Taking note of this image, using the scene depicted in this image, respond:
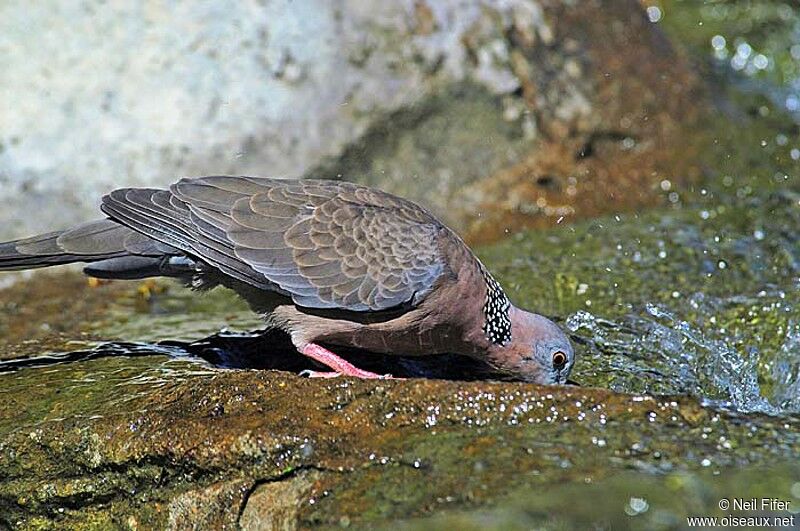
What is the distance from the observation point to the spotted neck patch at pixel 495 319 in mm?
5020

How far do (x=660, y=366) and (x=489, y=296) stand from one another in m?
0.92

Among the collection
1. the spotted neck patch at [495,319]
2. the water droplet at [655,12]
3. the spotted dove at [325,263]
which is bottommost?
the spotted neck patch at [495,319]

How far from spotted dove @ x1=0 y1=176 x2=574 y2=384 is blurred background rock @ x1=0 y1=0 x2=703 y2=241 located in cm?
229

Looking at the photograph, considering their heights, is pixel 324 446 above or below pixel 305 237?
below

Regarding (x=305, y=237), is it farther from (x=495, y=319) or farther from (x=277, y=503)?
(x=277, y=503)

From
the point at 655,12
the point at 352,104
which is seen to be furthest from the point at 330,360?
the point at 655,12

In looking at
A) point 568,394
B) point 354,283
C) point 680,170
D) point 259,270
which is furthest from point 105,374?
point 680,170

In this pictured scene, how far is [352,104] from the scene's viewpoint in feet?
25.2

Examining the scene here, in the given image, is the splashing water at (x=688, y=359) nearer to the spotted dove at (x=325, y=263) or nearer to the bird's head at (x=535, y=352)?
the bird's head at (x=535, y=352)

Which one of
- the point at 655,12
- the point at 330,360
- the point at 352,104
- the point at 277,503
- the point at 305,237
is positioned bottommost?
the point at 277,503

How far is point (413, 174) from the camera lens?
786 centimetres

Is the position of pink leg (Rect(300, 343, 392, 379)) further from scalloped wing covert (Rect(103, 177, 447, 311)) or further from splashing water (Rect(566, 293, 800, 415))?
splashing water (Rect(566, 293, 800, 415))

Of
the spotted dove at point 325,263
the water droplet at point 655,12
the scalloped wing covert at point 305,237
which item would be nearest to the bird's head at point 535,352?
the spotted dove at point 325,263

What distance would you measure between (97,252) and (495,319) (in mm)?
1918
